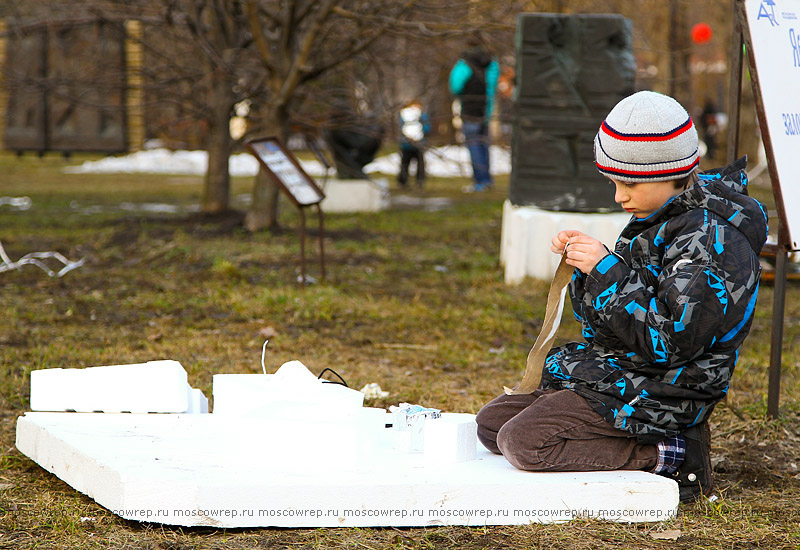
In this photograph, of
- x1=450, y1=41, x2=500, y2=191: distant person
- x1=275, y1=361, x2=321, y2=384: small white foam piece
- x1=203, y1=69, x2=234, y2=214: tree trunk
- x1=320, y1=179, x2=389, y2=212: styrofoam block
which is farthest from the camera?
x1=450, y1=41, x2=500, y2=191: distant person

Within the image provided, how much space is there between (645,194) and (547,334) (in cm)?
56

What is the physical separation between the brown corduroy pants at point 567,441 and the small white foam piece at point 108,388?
4.08ft

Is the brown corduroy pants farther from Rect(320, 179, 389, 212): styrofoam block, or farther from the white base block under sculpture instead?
Rect(320, 179, 389, 212): styrofoam block

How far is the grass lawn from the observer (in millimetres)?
2814

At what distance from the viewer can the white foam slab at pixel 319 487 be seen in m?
2.77

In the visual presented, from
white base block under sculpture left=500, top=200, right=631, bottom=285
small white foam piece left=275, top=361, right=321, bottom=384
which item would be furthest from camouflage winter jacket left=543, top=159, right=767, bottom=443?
white base block under sculpture left=500, top=200, right=631, bottom=285

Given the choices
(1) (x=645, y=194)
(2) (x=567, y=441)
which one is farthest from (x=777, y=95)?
(2) (x=567, y=441)

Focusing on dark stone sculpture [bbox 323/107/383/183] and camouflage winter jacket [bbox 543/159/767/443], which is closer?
camouflage winter jacket [bbox 543/159/767/443]

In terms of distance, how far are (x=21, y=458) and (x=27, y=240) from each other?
622cm

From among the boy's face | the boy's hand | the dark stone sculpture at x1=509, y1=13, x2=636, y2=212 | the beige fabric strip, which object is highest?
the dark stone sculpture at x1=509, y1=13, x2=636, y2=212

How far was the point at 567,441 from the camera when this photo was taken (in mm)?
2973

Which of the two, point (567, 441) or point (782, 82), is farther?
point (782, 82)

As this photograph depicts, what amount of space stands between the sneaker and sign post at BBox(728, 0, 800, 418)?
0.91m

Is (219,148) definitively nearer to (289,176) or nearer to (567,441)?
(289,176)
